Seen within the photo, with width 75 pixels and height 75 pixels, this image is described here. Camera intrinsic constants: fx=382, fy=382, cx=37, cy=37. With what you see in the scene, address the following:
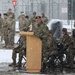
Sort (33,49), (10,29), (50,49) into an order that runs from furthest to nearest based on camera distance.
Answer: (10,29)
(50,49)
(33,49)

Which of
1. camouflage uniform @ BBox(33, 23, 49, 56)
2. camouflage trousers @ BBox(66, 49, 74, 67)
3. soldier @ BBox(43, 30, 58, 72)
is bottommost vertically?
camouflage trousers @ BBox(66, 49, 74, 67)

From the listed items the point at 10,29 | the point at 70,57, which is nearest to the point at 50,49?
the point at 70,57

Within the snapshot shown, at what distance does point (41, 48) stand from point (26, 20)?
8.73 metres

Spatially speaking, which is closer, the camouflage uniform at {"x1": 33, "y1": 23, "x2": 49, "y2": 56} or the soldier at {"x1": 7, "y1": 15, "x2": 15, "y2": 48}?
the camouflage uniform at {"x1": 33, "y1": 23, "x2": 49, "y2": 56}

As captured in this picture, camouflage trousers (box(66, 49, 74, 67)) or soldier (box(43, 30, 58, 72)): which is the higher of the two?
soldier (box(43, 30, 58, 72))

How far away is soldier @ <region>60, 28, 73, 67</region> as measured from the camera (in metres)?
11.7

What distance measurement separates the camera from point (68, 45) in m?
11.7

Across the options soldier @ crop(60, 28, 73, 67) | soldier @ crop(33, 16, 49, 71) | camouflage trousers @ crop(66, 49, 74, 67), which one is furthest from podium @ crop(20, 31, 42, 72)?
camouflage trousers @ crop(66, 49, 74, 67)

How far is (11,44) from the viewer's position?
19.1 meters

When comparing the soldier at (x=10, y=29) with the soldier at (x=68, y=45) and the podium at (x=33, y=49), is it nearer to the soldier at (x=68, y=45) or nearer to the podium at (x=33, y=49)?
the soldier at (x=68, y=45)

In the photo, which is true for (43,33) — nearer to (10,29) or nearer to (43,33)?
(43,33)

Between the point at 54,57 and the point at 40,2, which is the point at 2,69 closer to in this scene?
the point at 54,57

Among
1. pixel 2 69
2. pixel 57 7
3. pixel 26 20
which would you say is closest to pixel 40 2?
pixel 57 7

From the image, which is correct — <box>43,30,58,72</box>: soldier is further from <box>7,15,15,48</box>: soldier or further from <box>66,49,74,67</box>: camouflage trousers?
<box>7,15,15,48</box>: soldier
